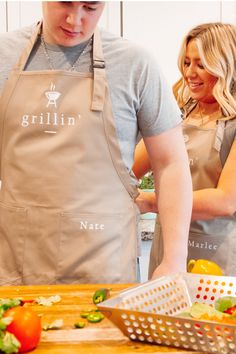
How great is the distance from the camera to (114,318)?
1.15 meters

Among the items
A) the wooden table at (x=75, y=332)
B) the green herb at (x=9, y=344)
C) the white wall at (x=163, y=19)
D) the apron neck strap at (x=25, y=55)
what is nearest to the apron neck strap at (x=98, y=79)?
the apron neck strap at (x=25, y=55)

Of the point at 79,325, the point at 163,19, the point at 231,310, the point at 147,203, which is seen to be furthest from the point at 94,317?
the point at 163,19

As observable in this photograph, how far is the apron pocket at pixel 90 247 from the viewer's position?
1566 mm

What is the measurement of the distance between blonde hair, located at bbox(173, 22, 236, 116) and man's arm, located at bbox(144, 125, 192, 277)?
1.45ft

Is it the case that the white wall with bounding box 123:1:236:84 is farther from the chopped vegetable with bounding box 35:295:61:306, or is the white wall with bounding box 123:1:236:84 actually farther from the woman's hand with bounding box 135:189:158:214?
A: the chopped vegetable with bounding box 35:295:61:306

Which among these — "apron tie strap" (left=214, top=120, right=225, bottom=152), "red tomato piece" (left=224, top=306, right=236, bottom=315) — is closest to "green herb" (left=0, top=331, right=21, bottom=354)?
"red tomato piece" (left=224, top=306, right=236, bottom=315)

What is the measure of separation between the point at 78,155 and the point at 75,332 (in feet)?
1.61

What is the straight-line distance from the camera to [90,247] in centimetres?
158

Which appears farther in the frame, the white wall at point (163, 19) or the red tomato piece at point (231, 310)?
the white wall at point (163, 19)

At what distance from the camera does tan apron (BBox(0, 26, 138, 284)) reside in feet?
5.10

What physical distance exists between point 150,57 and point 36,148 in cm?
37

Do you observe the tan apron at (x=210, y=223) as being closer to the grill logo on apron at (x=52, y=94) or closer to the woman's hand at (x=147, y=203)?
the woman's hand at (x=147, y=203)

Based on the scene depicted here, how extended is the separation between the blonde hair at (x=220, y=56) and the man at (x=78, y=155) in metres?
0.45

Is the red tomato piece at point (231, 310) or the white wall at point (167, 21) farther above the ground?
the white wall at point (167, 21)
